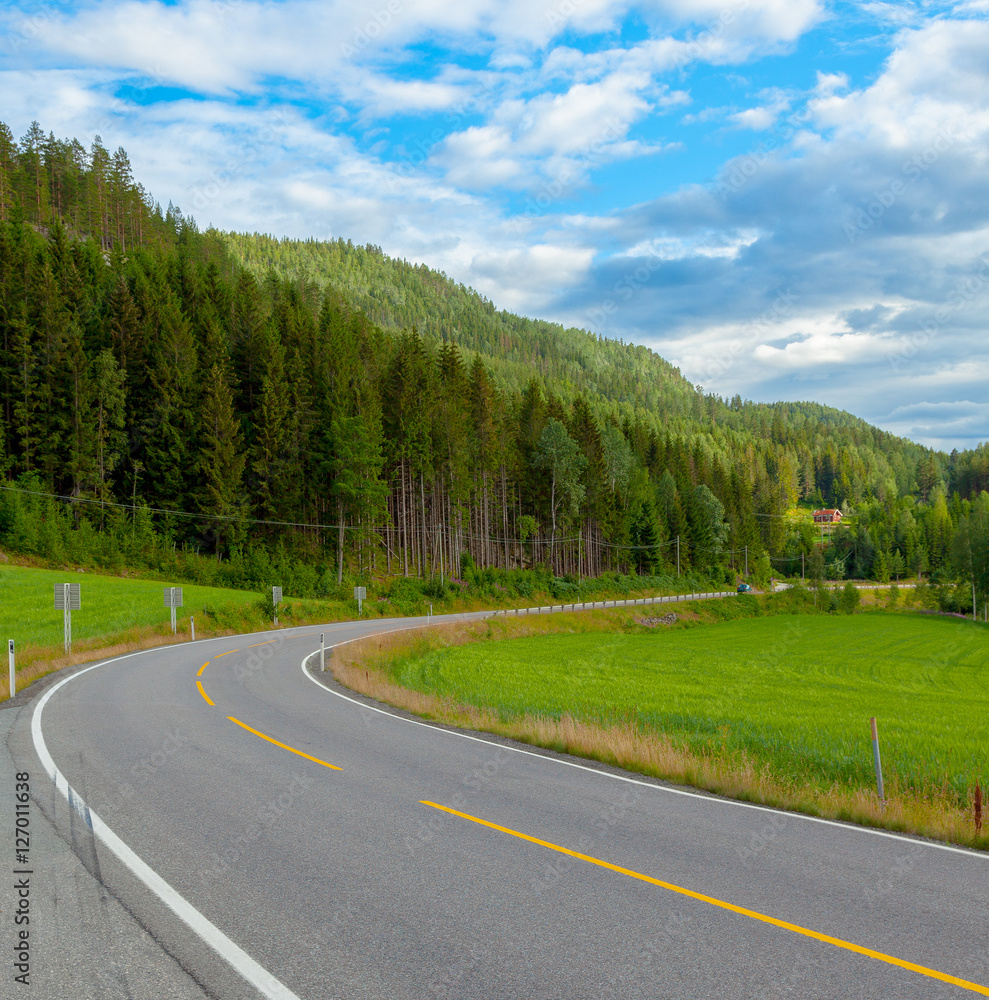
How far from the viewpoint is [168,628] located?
3553cm

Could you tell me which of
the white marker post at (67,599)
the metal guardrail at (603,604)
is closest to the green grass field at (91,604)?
the white marker post at (67,599)

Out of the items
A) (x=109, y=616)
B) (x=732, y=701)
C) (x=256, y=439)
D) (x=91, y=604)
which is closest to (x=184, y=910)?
(x=732, y=701)

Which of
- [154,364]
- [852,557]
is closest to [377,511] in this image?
[154,364]

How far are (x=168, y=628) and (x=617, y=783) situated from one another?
3117 cm

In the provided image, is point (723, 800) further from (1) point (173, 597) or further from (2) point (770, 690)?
(1) point (173, 597)

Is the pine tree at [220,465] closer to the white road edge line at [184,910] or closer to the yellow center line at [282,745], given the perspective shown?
the yellow center line at [282,745]

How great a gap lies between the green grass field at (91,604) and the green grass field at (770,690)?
48.4ft

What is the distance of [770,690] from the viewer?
1073 inches

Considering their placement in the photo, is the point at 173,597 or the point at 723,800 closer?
the point at 723,800

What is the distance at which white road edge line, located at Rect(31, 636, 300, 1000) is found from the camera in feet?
15.0

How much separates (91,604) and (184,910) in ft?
127

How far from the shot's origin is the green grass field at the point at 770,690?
14.1 m

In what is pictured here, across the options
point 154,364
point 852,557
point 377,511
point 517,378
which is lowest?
point 852,557

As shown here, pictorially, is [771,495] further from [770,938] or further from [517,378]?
[770,938]
